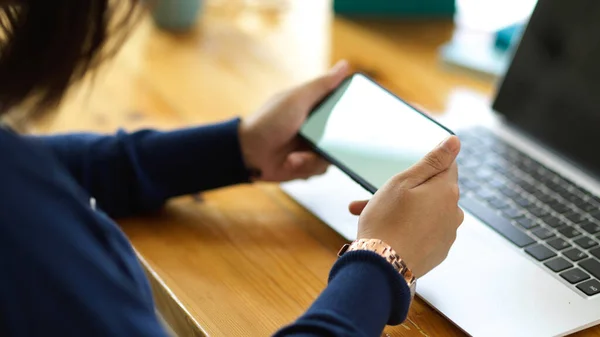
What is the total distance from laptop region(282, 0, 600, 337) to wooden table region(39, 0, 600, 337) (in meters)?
0.03

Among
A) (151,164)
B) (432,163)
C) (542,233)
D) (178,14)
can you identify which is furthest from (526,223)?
(178,14)

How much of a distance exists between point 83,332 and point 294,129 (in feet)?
1.30

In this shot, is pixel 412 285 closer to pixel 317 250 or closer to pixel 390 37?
pixel 317 250

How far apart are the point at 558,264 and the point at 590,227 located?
69 millimetres

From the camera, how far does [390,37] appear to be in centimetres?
115

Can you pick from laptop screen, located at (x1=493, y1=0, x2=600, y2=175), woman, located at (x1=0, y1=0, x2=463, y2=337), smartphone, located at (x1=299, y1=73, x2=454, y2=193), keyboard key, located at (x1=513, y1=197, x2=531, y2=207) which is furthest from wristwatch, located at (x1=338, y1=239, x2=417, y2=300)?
laptop screen, located at (x1=493, y1=0, x2=600, y2=175)

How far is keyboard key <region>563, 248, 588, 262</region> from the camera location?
2.10 ft

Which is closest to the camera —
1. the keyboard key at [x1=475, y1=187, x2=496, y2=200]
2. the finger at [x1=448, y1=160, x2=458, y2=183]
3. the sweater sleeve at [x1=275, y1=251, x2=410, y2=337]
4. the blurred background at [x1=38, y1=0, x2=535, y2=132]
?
the sweater sleeve at [x1=275, y1=251, x2=410, y2=337]

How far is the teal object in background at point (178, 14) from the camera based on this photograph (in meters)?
1.16

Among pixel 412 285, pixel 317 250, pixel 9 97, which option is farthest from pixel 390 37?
pixel 9 97

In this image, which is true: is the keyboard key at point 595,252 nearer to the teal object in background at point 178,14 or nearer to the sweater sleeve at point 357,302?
the sweater sleeve at point 357,302

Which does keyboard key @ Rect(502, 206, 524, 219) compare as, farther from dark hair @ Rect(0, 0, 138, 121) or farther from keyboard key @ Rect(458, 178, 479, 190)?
dark hair @ Rect(0, 0, 138, 121)

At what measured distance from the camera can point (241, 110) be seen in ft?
3.14

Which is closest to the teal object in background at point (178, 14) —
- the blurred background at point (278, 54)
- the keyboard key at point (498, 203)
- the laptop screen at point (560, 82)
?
the blurred background at point (278, 54)
